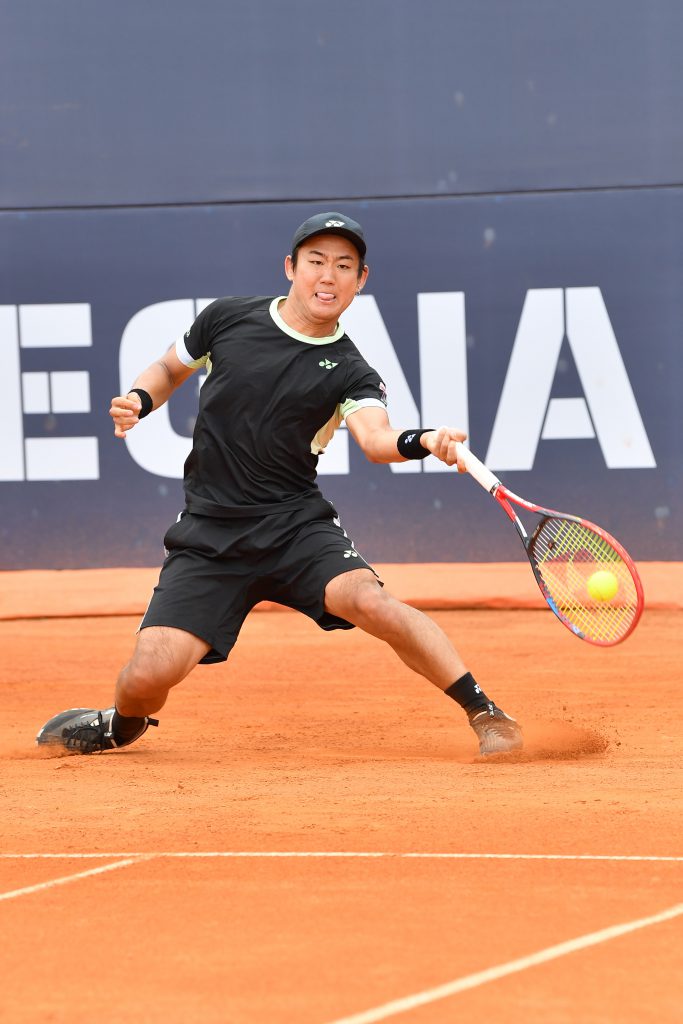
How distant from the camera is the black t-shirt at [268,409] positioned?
15.2 ft

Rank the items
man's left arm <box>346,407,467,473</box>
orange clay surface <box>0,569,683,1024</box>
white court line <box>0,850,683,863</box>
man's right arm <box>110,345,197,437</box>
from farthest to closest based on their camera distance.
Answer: man's right arm <box>110,345,197,437</box> → man's left arm <box>346,407,467,473</box> → white court line <box>0,850,683,863</box> → orange clay surface <box>0,569,683,1024</box>

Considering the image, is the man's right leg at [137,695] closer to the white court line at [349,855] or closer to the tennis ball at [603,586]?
the white court line at [349,855]

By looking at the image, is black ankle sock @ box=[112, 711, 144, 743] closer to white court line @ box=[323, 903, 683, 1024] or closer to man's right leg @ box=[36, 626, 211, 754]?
man's right leg @ box=[36, 626, 211, 754]

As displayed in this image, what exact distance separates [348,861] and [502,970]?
793 mm

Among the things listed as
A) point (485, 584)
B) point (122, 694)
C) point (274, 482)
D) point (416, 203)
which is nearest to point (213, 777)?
point (122, 694)

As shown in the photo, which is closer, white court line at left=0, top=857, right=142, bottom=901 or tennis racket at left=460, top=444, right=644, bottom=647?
white court line at left=0, top=857, right=142, bottom=901

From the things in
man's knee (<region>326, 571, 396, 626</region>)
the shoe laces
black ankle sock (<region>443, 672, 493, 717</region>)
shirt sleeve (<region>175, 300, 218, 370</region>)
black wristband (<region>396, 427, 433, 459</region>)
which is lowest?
the shoe laces

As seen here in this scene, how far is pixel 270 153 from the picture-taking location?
27.0ft

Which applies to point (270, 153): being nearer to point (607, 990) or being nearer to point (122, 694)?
point (122, 694)

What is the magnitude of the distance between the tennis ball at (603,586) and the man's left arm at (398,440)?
597 millimetres

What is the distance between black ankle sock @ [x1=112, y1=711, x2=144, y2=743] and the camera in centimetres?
473

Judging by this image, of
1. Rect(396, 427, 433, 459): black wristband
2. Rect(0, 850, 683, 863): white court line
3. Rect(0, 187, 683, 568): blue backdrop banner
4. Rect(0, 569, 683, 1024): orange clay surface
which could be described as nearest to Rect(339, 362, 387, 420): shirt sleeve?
Rect(396, 427, 433, 459): black wristband

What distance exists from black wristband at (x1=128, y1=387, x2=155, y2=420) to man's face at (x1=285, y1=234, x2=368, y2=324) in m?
0.57

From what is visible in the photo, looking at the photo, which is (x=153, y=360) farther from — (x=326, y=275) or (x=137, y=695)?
(x=137, y=695)
